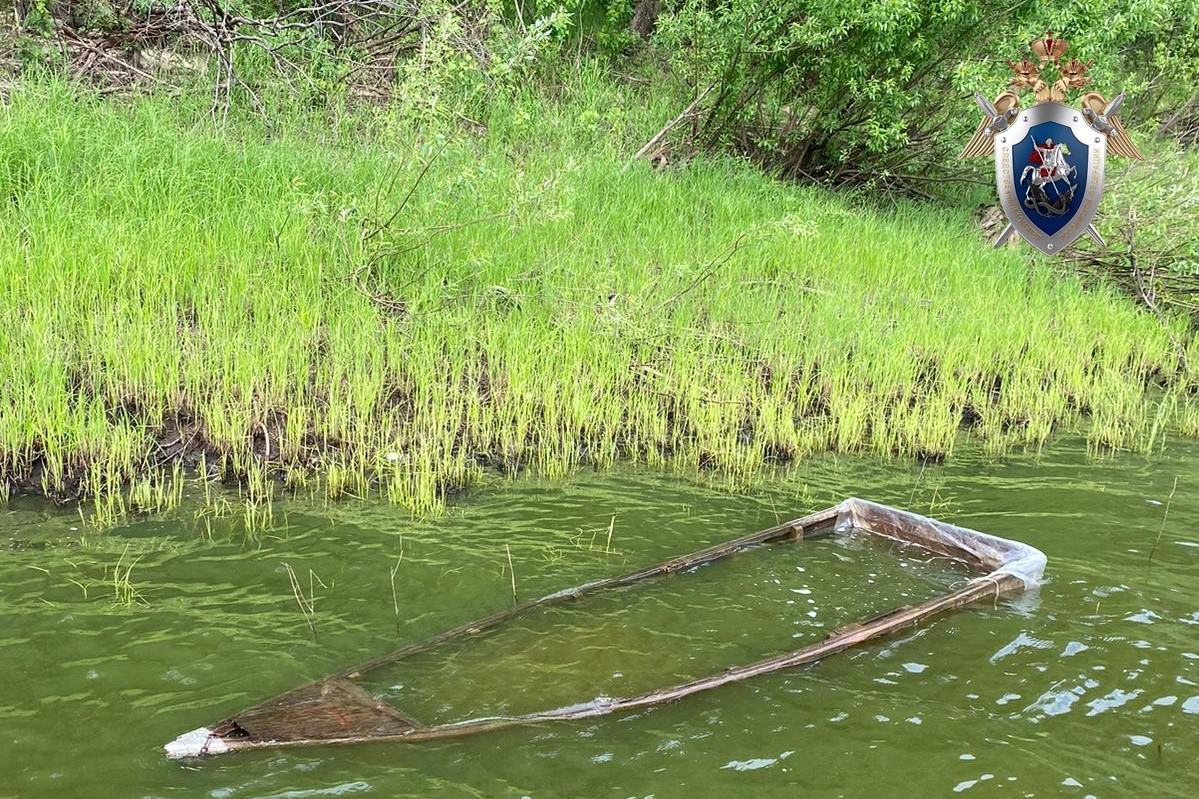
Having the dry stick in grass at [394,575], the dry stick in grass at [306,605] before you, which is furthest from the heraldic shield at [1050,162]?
the dry stick in grass at [306,605]

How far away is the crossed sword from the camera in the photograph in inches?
332

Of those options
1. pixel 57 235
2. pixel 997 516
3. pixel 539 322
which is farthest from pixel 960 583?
pixel 57 235

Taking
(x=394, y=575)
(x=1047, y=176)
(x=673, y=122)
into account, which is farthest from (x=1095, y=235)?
(x=394, y=575)

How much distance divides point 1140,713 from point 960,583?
3.66 feet

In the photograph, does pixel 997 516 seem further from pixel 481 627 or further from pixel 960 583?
pixel 481 627

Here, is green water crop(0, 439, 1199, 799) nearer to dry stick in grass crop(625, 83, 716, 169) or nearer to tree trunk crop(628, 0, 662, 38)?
dry stick in grass crop(625, 83, 716, 169)

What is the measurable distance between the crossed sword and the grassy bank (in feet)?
Result: 4.81

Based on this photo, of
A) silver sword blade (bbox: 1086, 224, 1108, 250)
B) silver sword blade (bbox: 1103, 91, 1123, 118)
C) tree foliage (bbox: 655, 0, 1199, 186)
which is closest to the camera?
silver sword blade (bbox: 1103, 91, 1123, 118)

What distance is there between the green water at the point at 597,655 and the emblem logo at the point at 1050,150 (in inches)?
172

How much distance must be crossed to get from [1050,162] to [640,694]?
23.5ft

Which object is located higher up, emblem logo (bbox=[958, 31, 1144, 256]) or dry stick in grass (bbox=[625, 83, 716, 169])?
dry stick in grass (bbox=[625, 83, 716, 169])

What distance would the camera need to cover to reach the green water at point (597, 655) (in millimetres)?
3041

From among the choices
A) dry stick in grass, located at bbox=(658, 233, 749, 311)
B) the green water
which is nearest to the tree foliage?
dry stick in grass, located at bbox=(658, 233, 749, 311)

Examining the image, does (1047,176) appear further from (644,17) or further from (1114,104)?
(644,17)
